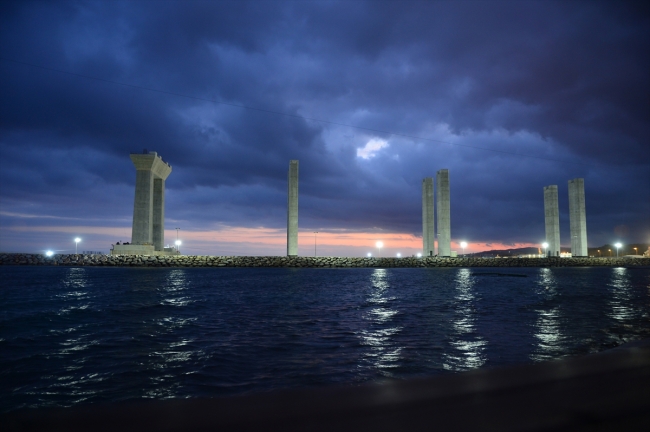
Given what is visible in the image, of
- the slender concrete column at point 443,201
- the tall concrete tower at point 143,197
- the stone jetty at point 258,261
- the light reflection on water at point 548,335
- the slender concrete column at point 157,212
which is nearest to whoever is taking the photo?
the light reflection on water at point 548,335

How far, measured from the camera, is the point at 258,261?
3196 inches

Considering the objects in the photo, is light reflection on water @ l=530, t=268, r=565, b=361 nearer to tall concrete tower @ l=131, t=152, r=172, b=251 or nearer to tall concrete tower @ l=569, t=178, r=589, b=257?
tall concrete tower @ l=131, t=152, r=172, b=251

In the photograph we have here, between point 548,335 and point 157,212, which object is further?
point 157,212

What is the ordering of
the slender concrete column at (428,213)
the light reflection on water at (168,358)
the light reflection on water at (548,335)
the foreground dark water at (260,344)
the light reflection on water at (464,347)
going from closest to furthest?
the light reflection on water at (168,358) < the foreground dark water at (260,344) < the light reflection on water at (464,347) < the light reflection on water at (548,335) < the slender concrete column at (428,213)

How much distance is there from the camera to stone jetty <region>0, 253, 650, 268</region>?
74.6 metres

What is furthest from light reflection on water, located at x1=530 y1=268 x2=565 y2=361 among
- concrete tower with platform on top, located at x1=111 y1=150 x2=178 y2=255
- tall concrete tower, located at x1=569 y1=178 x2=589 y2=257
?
tall concrete tower, located at x1=569 y1=178 x2=589 y2=257

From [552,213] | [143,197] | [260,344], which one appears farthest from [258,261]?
[260,344]

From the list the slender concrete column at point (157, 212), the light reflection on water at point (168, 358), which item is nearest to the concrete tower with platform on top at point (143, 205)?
the slender concrete column at point (157, 212)

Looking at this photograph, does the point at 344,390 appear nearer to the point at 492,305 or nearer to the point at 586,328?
the point at 586,328

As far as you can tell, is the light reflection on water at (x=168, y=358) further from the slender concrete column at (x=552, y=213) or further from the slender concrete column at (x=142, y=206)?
the slender concrete column at (x=552, y=213)

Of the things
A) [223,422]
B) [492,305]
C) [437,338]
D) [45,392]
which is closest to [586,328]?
[437,338]

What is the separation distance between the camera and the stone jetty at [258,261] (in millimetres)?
74625

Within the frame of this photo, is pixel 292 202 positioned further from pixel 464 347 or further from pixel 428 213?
pixel 464 347

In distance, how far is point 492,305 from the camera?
19125 mm
